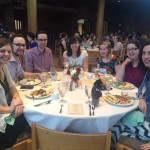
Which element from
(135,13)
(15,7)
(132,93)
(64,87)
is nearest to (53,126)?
(64,87)

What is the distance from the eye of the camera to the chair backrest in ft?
3.45

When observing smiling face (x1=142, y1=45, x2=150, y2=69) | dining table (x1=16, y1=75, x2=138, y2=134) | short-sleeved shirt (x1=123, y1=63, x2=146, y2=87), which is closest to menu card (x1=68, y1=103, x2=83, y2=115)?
dining table (x1=16, y1=75, x2=138, y2=134)

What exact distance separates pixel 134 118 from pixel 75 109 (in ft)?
1.77

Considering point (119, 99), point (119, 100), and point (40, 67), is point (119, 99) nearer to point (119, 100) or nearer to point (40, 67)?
point (119, 100)

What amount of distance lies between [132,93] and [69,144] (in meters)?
1.19

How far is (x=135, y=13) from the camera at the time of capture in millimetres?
14312

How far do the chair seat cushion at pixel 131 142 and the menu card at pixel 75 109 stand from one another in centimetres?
44

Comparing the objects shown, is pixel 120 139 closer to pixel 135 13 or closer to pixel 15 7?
pixel 15 7

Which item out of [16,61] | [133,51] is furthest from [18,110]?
[133,51]

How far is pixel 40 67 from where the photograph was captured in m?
3.25

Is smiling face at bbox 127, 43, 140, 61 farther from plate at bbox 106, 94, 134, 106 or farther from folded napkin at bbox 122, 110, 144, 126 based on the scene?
folded napkin at bbox 122, 110, 144, 126

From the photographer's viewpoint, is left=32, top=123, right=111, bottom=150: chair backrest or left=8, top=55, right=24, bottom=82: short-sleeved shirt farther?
left=8, top=55, right=24, bottom=82: short-sleeved shirt

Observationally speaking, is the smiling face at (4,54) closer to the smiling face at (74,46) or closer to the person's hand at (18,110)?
the person's hand at (18,110)

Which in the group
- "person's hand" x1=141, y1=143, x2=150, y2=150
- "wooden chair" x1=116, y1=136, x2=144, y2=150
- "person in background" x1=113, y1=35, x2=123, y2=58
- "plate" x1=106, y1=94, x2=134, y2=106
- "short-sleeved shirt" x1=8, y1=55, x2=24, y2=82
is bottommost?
"wooden chair" x1=116, y1=136, x2=144, y2=150
